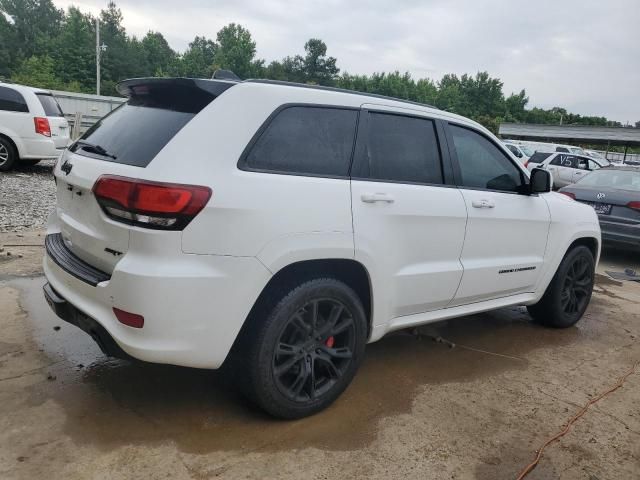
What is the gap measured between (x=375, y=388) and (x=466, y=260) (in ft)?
3.51

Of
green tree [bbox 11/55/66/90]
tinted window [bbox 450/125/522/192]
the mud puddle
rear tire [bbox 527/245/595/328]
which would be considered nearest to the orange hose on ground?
the mud puddle

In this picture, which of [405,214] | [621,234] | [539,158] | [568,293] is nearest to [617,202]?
[621,234]

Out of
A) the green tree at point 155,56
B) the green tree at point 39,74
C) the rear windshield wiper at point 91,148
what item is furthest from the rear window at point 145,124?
the green tree at point 155,56

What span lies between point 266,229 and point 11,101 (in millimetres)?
10148

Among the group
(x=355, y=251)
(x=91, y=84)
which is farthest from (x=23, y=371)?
(x=91, y=84)

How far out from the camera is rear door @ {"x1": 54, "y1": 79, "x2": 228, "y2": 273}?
8.55 feet

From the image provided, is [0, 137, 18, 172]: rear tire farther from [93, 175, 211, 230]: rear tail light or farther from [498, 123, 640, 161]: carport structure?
[498, 123, 640, 161]: carport structure

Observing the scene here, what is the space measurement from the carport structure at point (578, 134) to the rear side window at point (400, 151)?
127 feet

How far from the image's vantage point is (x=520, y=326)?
4957 mm

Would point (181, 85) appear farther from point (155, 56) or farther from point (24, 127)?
point (155, 56)

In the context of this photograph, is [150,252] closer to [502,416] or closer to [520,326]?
[502,416]

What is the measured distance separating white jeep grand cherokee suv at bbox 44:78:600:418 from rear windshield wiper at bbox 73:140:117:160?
1 cm

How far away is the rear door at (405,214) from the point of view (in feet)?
10.1

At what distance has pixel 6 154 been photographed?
10680 mm
